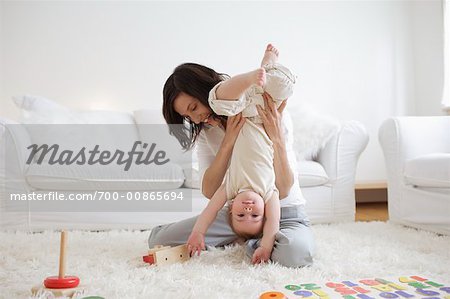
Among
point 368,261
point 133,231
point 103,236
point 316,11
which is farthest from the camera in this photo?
point 316,11

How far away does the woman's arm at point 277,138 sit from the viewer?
1.75 meters

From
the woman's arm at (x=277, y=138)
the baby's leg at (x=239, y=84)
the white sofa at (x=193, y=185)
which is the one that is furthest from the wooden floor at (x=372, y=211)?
the baby's leg at (x=239, y=84)

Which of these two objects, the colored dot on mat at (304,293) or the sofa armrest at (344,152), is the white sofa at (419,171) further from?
the colored dot on mat at (304,293)

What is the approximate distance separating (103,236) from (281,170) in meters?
1.05

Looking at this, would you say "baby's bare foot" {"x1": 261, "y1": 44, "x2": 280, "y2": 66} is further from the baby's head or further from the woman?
the baby's head

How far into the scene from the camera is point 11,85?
378 cm

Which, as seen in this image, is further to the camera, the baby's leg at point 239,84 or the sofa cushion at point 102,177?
the sofa cushion at point 102,177

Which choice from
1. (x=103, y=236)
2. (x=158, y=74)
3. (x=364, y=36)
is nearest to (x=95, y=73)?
(x=158, y=74)

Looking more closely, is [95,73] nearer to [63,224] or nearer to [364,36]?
[63,224]

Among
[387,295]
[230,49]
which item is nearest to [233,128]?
[387,295]

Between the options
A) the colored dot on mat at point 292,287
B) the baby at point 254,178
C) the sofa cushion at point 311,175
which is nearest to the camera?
the colored dot on mat at point 292,287

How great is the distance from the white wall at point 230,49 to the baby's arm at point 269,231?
2.38 meters

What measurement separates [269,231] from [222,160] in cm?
32

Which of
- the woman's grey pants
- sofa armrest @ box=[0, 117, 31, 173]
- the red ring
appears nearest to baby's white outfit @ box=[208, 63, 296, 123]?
the woman's grey pants
